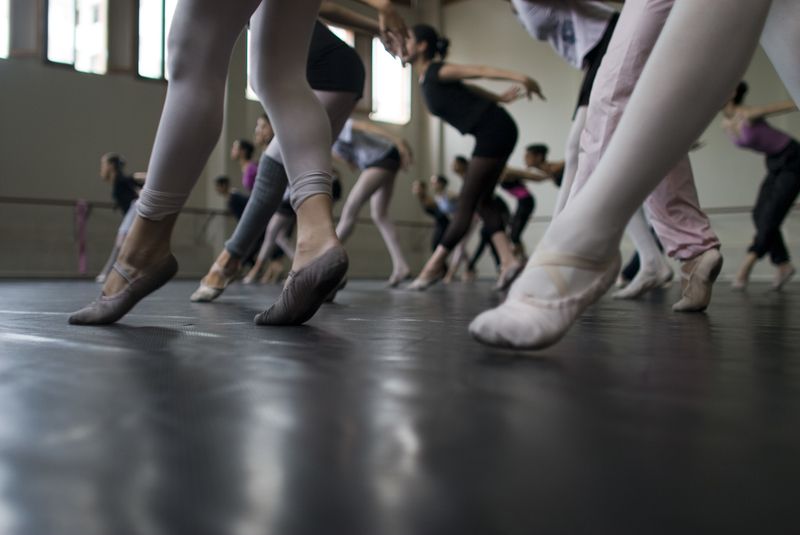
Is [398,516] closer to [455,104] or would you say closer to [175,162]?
[175,162]

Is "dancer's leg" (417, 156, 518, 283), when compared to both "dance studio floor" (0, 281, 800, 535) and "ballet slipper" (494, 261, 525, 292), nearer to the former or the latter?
"ballet slipper" (494, 261, 525, 292)

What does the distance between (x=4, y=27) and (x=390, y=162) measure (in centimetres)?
570

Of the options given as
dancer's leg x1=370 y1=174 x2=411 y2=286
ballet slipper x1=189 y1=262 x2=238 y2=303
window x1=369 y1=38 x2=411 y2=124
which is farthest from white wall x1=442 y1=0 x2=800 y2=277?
ballet slipper x1=189 y1=262 x2=238 y2=303

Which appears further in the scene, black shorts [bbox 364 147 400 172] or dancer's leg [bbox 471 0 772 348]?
black shorts [bbox 364 147 400 172]

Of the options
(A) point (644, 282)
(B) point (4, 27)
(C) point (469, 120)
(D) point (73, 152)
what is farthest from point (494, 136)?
(B) point (4, 27)

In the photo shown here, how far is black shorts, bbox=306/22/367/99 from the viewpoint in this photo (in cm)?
181

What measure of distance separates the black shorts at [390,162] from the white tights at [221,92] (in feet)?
8.06

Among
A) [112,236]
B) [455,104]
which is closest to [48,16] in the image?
[112,236]

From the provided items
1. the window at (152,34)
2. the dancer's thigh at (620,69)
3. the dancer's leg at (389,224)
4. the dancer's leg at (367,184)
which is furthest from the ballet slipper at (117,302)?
the window at (152,34)

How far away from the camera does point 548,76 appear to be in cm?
909

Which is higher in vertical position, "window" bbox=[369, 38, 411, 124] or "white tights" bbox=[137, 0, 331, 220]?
"window" bbox=[369, 38, 411, 124]

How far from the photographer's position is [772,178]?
373cm

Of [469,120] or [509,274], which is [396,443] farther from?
[509,274]

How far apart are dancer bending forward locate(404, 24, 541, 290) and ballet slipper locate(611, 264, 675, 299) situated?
3.23ft
